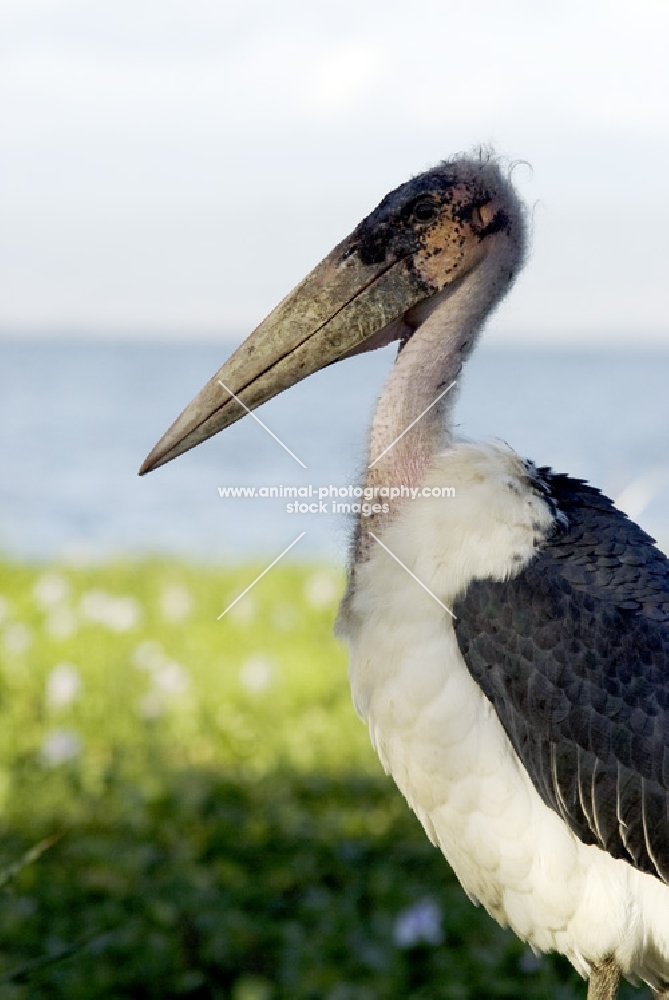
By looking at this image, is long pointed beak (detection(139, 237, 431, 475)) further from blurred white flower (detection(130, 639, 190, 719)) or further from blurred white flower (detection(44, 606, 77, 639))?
blurred white flower (detection(44, 606, 77, 639))

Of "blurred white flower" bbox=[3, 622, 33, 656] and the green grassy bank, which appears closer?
the green grassy bank

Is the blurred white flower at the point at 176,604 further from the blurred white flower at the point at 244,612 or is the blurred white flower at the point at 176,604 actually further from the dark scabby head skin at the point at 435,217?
the dark scabby head skin at the point at 435,217

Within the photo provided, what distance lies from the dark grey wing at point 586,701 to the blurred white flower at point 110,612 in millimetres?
2749

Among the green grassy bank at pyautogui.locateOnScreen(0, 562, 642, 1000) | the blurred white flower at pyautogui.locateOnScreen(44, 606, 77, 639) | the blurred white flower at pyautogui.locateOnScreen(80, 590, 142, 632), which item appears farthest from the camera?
the blurred white flower at pyautogui.locateOnScreen(44, 606, 77, 639)

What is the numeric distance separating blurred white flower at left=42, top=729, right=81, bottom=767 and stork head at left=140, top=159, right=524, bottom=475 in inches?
67.6

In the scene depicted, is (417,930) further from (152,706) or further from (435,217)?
(435,217)

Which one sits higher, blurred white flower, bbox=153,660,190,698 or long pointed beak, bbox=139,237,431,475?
long pointed beak, bbox=139,237,431,475

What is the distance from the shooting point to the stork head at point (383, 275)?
2746 mm

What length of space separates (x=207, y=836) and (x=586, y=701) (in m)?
1.71

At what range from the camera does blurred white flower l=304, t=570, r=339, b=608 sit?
19.1 feet

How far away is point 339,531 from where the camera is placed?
9.11 ft

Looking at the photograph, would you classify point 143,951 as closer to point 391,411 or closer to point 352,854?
point 352,854

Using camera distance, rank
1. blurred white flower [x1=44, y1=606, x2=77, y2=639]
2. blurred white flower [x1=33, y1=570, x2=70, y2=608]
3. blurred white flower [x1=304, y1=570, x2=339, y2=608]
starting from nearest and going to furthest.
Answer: blurred white flower [x1=44, y1=606, x2=77, y2=639] → blurred white flower [x1=33, y1=570, x2=70, y2=608] → blurred white flower [x1=304, y1=570, x2=339, y2=608]

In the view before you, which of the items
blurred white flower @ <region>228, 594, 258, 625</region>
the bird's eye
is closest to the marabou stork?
the bird's eye
